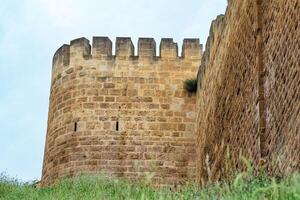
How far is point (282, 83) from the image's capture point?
802 cm

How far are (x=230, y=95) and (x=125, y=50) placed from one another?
18.1 ft

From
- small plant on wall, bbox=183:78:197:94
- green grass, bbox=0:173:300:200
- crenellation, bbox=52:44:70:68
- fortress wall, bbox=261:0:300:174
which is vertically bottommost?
green grass, bbox=0:173:300:200

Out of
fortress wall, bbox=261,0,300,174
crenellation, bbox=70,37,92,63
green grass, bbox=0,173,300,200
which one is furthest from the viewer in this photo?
crenellation, bbox=70,37,92,63

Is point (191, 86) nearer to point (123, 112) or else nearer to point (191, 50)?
point (191, 50)

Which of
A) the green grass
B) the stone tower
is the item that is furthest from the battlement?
the green grass

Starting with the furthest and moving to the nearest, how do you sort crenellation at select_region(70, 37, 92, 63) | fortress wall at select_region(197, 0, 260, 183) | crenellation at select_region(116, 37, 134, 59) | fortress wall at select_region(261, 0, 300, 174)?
crenellation at select_region(70, 37, 92, 63) < crenellation at select_region(116, 37, 134, 59) < fortress wall at select_region(197, 0, 260, 183) < fortress wall at select_region(261, 0, 300, 174)

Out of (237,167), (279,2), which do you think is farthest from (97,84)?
(279,2)

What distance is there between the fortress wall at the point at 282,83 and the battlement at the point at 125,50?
7283 mm

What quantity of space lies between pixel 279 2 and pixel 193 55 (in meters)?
7.94

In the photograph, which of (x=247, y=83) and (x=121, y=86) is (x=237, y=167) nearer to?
(x=247, y=83)

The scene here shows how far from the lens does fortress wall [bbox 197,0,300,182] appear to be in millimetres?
7707

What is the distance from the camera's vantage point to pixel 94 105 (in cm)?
1568

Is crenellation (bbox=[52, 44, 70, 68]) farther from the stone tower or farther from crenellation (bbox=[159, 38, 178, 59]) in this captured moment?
crenellation (bbox=[159, 38, 178, 59])

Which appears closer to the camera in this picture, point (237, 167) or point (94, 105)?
point (237, 167)
